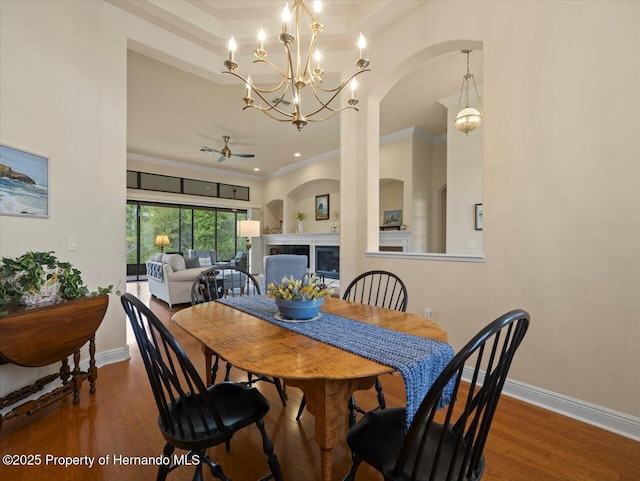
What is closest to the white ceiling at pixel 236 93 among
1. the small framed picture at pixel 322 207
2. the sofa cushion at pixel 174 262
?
the small framed picture at pixel 322 207

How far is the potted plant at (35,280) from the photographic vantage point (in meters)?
1.87

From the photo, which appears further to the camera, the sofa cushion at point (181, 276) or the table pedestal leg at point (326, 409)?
the sofa cushion at point (181, 276)

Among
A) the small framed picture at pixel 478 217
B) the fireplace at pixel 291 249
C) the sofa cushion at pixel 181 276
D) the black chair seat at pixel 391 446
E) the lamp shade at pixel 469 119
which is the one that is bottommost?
the black chair seat at pixel 391 446

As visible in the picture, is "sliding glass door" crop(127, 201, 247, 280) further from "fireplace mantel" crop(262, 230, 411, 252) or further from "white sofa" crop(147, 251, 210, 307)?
"white sofa" crop(147, 251, 210, 307)

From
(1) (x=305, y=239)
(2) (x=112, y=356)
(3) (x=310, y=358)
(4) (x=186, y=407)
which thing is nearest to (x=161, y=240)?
(1) (x=305, y=239)

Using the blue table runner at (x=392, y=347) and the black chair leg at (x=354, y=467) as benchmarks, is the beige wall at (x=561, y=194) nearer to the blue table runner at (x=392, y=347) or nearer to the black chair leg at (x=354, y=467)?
the blue table runner at (x=392, y=347)

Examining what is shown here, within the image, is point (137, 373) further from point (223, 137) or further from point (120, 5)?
point (223, 137)

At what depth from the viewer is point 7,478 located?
1.48 meters

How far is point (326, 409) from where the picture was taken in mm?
1053

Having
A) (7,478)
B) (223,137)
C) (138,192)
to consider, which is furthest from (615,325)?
(138,192)

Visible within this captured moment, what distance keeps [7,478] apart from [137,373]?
1.15 meters

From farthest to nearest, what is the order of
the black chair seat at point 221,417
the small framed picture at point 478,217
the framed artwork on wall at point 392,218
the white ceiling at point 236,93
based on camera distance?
the framed artwork on wall at point 392,218 < the small framed picture at point 478,217 < the white ceiling at point 236,93 < the black chair seat at point 221,417

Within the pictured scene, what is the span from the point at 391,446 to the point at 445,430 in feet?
1.05

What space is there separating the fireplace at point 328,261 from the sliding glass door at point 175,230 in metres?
3.35
